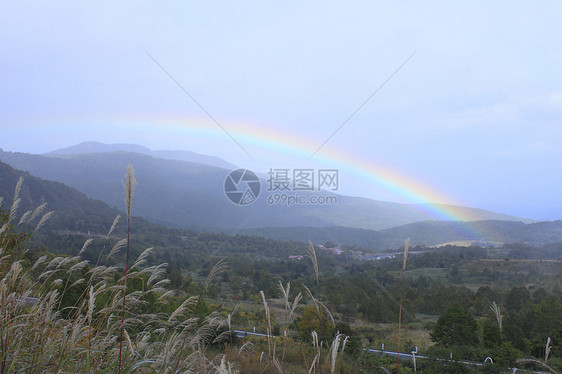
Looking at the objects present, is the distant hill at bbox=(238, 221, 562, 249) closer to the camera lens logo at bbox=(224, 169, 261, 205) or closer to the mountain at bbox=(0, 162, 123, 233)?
the camera lens logo at bbox=(224, 169, 261, 205)

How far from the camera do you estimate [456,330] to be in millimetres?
14695

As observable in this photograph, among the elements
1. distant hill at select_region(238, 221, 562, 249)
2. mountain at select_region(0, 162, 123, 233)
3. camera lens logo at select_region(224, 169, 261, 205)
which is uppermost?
camera lens logo at select_region(224, 169, 261, 205)

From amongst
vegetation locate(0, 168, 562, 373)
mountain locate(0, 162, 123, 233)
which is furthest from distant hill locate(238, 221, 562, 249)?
mountain locate(0, 162, 123, 233)

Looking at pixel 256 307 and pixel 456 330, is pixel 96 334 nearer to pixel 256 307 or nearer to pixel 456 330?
pixel 456 330

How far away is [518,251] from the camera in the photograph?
53375 millimetres

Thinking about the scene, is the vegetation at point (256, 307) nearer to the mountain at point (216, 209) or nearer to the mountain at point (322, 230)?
the mountain at point (322, 230)

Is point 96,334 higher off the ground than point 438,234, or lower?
higher

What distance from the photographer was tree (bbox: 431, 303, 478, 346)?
14.5m

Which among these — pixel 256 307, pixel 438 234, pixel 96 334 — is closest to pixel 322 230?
pixel 438 234

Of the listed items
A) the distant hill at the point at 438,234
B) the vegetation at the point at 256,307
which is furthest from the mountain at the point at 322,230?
the vegetation at the point at 256,307

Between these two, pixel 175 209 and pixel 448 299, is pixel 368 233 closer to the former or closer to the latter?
pixel 448 299

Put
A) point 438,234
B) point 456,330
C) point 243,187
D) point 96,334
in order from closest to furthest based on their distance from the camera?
1. point 96,334
2. point 456,330
3. point 438,234
4. point 243,187

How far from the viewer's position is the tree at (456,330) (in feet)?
47.5

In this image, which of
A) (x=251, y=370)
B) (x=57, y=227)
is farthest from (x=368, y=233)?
(x=251, y=370)
